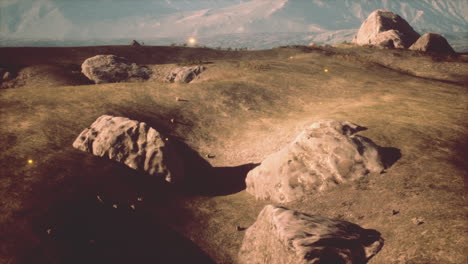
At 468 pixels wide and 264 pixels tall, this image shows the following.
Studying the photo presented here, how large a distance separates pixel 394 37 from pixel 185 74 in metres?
43.8

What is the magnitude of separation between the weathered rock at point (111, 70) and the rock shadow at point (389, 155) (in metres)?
30.0

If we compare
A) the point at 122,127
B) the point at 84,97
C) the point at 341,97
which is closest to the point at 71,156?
the point at 122,127

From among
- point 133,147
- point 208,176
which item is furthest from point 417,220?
point 133,147

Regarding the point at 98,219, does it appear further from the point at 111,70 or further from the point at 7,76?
the point at 7,76

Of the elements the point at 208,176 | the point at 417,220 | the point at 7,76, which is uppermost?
the point at 7,76

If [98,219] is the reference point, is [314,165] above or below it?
above

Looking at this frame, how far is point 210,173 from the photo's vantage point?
15562mm

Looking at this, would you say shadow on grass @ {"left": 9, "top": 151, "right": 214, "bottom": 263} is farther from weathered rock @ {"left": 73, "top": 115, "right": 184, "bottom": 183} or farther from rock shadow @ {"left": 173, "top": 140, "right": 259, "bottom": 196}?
rock shadow @ {"left": 173, "top": 140, "right": 259, "bottom": 196}

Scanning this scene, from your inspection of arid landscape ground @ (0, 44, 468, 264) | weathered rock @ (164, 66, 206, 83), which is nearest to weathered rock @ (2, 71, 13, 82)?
arid landscape ground @ (0, 44, 468, 264)

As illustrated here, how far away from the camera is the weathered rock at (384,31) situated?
162ft

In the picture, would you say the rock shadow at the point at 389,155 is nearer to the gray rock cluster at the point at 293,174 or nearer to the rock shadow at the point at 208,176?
the gray rock cluster at the point at 293,174

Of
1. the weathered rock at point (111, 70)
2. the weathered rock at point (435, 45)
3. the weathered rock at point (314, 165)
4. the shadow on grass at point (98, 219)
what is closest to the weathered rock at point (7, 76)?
the weathered rock at point (111, 70)

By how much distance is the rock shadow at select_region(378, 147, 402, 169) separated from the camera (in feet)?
37.5

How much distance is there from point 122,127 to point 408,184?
14308 mm
